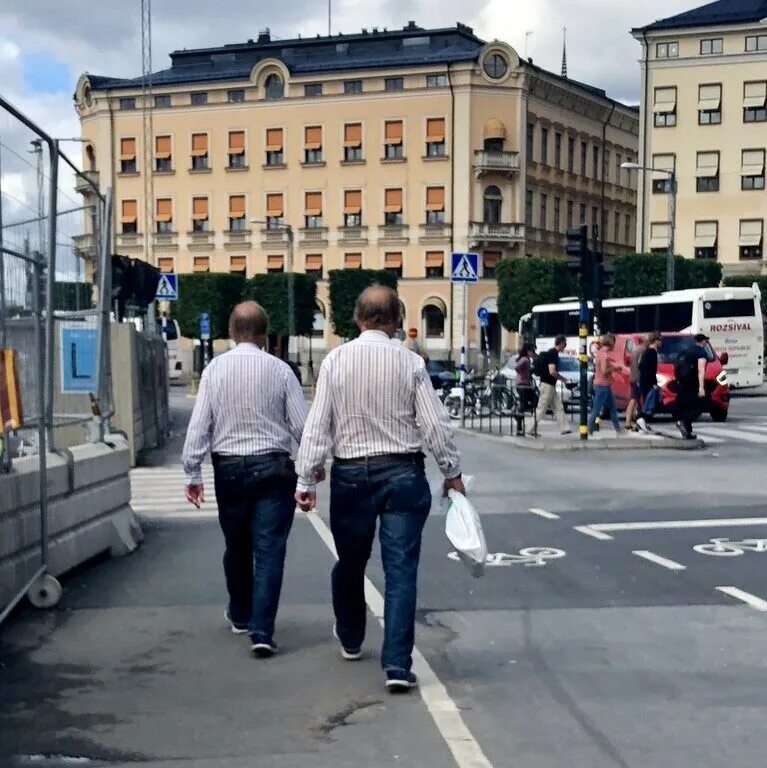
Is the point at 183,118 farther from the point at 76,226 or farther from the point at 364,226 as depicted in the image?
the point at 76,226

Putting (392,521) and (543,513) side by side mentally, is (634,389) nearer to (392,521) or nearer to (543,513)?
(543,513)

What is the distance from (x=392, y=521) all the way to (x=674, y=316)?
3858cm

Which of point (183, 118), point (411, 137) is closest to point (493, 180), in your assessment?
point (411, 137)

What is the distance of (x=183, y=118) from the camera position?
82.4m

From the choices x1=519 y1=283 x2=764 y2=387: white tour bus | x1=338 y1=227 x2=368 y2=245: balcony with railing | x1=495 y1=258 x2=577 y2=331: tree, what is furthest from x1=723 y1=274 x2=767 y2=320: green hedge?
x1=338 y1=227 x2=368 y2=245: balcony with railing

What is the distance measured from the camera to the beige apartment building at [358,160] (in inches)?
3031

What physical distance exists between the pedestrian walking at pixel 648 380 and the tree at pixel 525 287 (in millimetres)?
41713

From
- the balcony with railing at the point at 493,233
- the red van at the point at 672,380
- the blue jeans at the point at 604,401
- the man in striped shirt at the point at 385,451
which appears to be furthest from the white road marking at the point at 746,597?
the balcony with railing at the point at 493,233

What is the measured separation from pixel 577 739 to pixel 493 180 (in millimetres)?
73284

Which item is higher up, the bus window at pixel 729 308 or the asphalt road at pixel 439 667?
the bus window at pixel 729 308

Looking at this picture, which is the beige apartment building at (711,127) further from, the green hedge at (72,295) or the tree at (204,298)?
the green hedge at (72,295)

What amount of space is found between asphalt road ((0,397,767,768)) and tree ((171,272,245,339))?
6077 centimetres

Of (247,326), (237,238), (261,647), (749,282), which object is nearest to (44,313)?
(247,326)

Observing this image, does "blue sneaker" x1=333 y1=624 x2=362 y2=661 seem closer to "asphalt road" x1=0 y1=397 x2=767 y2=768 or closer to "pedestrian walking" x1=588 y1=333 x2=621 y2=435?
"asphalt road" x1=0 y1=397 x2=767 y2=768
